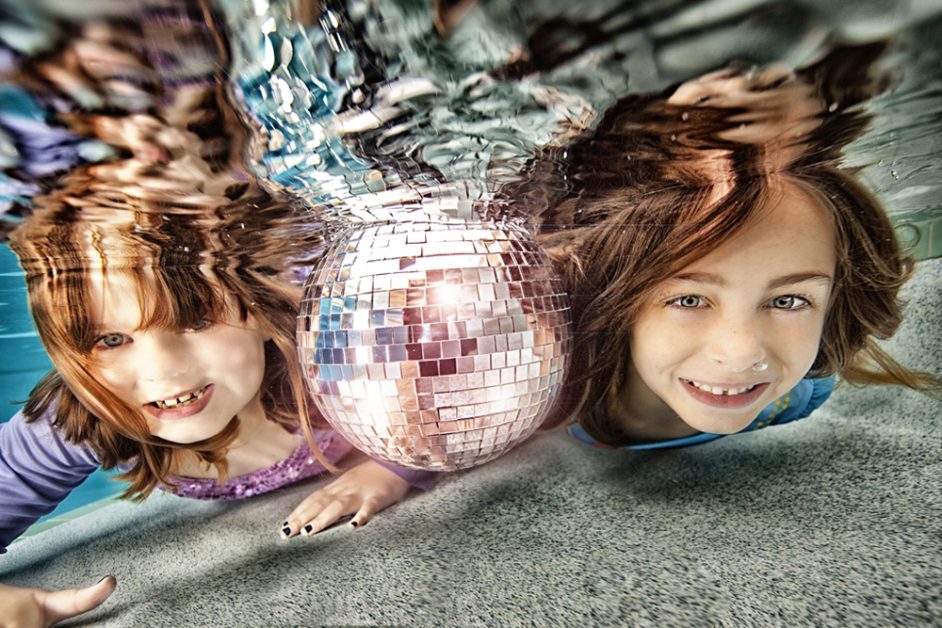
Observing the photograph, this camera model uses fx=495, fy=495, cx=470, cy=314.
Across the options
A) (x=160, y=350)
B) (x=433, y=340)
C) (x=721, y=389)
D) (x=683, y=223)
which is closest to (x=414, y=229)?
(x=433, y=340)

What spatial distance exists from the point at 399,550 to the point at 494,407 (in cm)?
58

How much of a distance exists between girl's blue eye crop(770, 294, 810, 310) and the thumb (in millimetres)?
1799

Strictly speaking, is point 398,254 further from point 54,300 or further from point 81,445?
point 81,445

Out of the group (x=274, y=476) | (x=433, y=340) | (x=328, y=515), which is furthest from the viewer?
(x=274, y=476)

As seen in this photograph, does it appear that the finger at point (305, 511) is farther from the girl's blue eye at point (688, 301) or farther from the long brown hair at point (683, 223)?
the girl's blue eye at point (688, 301)

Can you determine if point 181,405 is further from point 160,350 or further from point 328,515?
point 328,515

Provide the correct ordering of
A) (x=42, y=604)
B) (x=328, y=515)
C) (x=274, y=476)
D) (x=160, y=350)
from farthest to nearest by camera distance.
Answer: (x=274, y=476)
(x=328, y=515)
(x=160, y=350)
(x=42, y=604)

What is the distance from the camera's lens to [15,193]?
92cm

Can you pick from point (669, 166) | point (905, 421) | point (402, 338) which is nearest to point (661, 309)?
point (669, 166)

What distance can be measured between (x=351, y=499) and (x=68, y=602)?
0.70m

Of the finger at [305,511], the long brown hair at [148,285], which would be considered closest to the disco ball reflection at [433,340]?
the long brown hair at [148,285]

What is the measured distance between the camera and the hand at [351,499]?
1461mm

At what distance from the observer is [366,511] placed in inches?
59.1

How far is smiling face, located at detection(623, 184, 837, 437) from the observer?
1.17 metres
